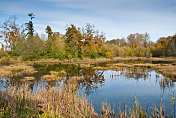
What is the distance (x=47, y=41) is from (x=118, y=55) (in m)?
33.1

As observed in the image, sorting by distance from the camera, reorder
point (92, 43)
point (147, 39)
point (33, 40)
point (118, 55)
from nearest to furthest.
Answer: point (33, 40), point (92, 43), point (118, 55), point (147, 39)

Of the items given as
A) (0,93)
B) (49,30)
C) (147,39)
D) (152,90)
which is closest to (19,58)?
(49,30)

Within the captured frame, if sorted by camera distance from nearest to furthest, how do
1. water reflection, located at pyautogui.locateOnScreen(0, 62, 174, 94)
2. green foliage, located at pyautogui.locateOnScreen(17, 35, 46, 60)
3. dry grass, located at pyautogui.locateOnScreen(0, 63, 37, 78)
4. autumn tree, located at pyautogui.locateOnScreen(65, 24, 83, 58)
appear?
water reflection, located at pyautogui.locateOnScreen(0, 62, 174, 94)
dry grass, located at pyautogui.locateOnScreen(0, 63, 37, 78)
green foliage, located at pyautogui.locateOnScreen(17, 35, 46, 60)
autumn tree, located at pyautogui.locateOnScreen(65, 24, 83, 58)

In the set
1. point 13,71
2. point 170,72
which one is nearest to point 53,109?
point 13,71

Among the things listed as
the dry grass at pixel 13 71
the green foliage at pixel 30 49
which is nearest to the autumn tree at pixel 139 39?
the green foliage at pixel 30 49

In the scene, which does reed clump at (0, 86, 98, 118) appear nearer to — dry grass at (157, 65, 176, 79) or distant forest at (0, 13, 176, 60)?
dry grass at (157, 65, 176, 79)

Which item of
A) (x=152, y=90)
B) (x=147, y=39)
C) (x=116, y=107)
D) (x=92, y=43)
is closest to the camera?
(x=116, y=107)

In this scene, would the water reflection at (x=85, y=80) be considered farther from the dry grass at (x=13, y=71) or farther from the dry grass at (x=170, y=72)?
the dry grass at (x=13, y=71)

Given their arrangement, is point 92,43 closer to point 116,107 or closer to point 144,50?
point 144,50

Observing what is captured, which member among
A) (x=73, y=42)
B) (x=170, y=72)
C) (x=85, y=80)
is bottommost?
(x=85, y=80)

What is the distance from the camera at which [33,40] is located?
126 ft

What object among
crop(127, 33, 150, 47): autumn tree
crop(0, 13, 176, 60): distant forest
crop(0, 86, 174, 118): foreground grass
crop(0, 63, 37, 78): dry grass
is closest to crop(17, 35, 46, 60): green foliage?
crop(0, 13, 176, 60): distant forest

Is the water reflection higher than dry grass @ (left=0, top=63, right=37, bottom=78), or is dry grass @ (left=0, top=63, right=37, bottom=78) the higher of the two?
dry grass @ (left=0, top=63, right=37, bottom=78)

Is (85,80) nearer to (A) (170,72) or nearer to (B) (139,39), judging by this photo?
(A) (170,72)
